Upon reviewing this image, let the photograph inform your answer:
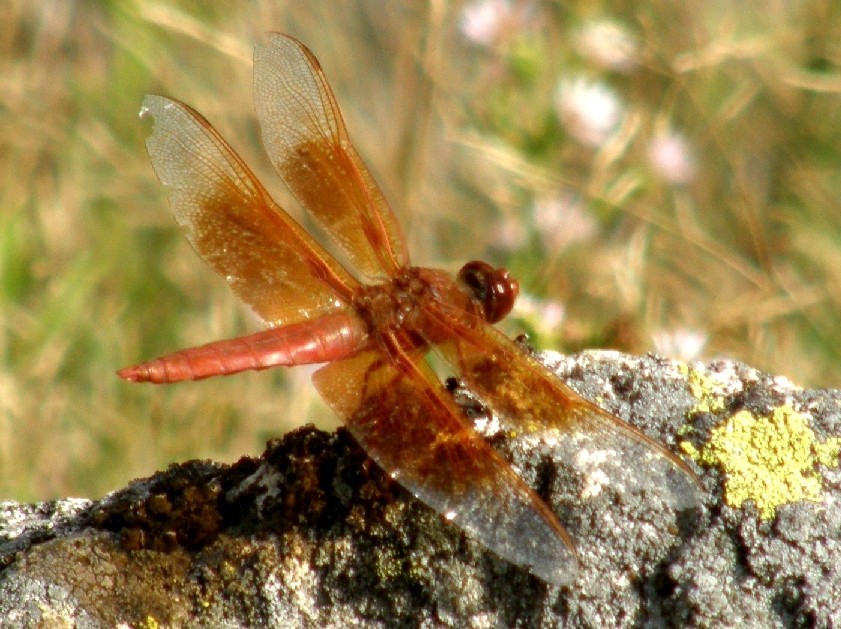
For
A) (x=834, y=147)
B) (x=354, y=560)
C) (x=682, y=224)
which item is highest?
(x=834, y=147)

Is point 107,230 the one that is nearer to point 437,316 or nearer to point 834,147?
point 437,316

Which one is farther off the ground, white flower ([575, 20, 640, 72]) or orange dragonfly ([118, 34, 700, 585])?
white flower ([575, 20, 640, 72])

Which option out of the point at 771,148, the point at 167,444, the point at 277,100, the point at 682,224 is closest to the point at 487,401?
the point at 277,100

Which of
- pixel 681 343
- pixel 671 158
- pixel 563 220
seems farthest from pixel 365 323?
pixel 671 158

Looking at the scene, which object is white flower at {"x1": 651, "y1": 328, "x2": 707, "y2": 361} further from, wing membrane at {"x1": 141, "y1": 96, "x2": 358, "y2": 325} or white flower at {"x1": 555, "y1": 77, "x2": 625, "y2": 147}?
wing membrane at {"x1": 141, "y1": 96, "x2": 358, "y2": 325}

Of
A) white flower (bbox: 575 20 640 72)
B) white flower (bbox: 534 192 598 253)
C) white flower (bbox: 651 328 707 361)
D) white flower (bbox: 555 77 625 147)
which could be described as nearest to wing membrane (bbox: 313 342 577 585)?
white flower (bbox: 651 328 707 361)

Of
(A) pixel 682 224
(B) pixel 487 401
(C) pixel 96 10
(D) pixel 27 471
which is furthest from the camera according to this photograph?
(C) pixel 96 10

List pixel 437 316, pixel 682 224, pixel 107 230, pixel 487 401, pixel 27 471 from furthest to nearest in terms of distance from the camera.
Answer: pixel 107 230 < pixel 682 224 < pixel 27 471 < pixel 437 316 < pixel 487 401
